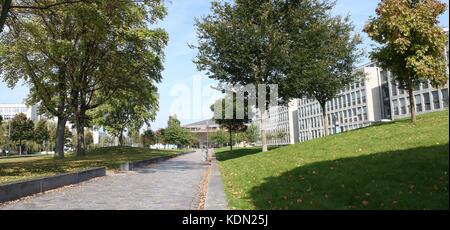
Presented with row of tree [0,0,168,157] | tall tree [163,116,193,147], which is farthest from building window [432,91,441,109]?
tall tree [163,116,193,147]

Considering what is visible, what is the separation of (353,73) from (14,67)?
26916mm

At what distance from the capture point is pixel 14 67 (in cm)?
3556

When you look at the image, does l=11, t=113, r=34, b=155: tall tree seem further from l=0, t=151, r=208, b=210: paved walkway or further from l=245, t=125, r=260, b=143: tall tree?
l=0, t=151, r=208, b=210: paved walkway

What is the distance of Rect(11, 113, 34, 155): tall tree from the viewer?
3275 inches

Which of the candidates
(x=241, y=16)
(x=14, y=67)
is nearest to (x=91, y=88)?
(x=14, y=67)

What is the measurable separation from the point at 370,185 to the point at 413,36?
1399cm

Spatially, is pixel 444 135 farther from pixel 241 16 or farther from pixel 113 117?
pixel 113 117

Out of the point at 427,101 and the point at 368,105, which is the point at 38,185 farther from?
the point at 368,105

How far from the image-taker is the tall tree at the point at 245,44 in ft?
85.3

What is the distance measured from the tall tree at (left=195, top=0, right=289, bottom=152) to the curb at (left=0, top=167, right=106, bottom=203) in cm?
1241

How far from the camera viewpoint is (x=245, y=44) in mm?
26062

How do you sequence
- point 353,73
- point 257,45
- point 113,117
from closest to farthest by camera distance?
point 257,45
point 353,73
point 113,117

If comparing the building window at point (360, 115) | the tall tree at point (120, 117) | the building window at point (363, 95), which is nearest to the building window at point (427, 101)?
the building window at point (363, 95)
